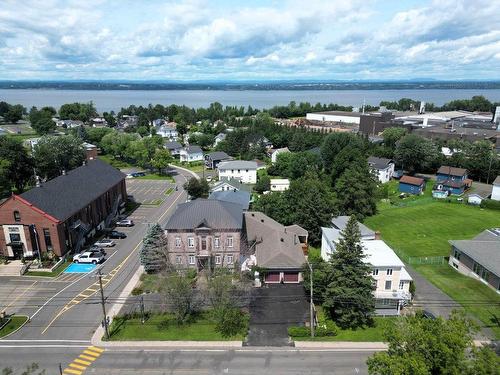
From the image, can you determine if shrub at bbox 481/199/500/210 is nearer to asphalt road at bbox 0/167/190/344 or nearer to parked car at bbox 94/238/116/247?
asphalt road at bbox 0/167/190/344

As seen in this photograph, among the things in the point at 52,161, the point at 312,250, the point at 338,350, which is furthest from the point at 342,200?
the point at 52,161

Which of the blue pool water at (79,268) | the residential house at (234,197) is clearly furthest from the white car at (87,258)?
the residential house at (234,197)

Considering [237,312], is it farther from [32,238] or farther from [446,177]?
[446,177]

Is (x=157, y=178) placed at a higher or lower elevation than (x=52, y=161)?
lower

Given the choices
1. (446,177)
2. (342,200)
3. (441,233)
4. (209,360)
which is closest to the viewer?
(209,360)

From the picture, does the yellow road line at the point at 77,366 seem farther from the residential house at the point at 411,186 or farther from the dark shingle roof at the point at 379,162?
the dark shingle roof at the point at 379,162

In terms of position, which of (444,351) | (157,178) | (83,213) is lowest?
(157,178)
